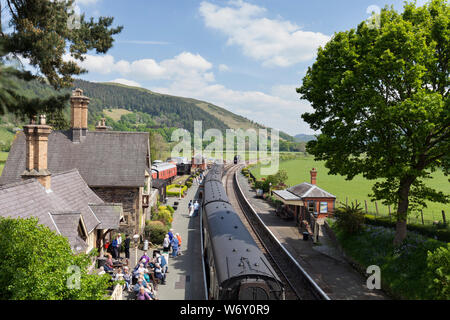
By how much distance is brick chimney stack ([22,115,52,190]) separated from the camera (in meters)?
15.4

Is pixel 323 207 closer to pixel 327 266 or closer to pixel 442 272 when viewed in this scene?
pixel 327 266

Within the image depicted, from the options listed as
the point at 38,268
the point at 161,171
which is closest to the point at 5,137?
the point at 161,171

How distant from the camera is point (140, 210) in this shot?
898 inches

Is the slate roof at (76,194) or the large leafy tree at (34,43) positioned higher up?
the large leafy tree at (34,43)

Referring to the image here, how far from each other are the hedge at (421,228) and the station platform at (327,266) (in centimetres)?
356

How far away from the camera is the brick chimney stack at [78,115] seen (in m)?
23.1

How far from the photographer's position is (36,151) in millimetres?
15602

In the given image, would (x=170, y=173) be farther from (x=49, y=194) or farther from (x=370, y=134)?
(x=370, y=134)

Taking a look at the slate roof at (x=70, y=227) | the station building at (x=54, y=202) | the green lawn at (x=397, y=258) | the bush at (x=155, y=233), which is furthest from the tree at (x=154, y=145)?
the slate roof at (x=70, y=227)

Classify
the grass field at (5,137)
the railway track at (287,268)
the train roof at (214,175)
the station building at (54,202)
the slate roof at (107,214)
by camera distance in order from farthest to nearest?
the grass field at (5,137)
the train roof at (214,175)
the slate roof at (107,214)
the railway track at (287,268)
the station building at (54,202)

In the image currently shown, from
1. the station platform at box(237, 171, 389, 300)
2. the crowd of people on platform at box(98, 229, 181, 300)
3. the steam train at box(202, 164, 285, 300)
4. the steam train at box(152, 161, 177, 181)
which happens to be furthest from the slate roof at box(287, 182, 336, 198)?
the steam train at box(152, 161, 177, 181)

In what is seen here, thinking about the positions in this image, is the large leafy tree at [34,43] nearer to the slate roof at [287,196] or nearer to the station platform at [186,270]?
the station platform at [186,270]

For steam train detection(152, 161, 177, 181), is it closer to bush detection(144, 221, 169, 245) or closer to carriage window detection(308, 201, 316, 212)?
bush detection(144, 221, 169, 245)

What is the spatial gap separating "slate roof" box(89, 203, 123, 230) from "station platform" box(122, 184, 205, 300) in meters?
2.94
